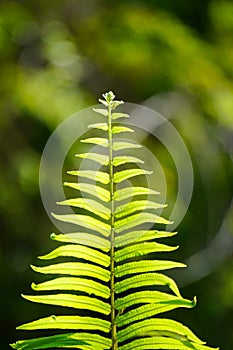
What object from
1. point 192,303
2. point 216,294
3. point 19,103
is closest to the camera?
point 192,303

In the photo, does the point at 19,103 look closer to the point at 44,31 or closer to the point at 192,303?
the point at 44,31

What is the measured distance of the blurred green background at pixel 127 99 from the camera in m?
3.00

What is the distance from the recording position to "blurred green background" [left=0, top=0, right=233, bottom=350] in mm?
3000

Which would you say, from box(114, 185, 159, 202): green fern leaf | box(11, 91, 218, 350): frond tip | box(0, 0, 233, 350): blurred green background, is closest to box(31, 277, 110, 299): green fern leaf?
box(11, 91, 218, 350): frond tip

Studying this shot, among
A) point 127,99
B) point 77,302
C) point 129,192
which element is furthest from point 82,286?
point 127,99

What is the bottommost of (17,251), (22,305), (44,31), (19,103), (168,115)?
(22,305)

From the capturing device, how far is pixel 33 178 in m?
3.11

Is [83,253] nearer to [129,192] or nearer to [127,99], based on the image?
[129,192]

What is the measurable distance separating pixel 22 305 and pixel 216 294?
2.52 feet

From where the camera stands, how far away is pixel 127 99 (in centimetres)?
373

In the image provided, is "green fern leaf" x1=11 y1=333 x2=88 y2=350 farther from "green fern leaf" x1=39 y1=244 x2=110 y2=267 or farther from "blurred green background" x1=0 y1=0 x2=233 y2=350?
"blurred green background" x1=0 y1=0 x2=233 y2=350

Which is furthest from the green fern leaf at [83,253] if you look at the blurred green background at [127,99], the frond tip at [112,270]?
the blurred green background at [127,99]

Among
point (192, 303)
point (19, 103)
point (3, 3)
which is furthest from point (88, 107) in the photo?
point (192, 303)

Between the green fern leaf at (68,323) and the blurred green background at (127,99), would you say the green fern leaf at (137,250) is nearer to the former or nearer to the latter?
the green fern leaf at (68,323)
